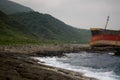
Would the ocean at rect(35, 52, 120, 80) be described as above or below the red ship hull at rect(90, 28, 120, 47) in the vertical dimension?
below

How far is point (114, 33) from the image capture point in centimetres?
5681

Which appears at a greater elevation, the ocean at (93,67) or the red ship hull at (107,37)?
the red ship hull at (107,37)

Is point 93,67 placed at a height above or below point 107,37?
below

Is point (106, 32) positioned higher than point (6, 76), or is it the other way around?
point (106, 32)

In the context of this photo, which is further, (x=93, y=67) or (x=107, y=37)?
(x=107, y=37)

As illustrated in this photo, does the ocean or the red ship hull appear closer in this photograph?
the ocean

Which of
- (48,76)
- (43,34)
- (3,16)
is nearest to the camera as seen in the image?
(48,76)

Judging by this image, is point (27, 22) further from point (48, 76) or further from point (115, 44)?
point (48, 76)

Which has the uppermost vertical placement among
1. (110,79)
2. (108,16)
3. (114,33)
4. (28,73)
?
(108,16)

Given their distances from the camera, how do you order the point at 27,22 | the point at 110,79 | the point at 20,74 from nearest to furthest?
the point at 20,74 → the point at 110,79 → the point at 27,22

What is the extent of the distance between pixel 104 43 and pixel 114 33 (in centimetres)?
352

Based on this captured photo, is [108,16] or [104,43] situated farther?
[108,16]

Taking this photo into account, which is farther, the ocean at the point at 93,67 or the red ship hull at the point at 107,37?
the red ship hull at the point at 107,37

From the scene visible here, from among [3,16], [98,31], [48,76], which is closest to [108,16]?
[98,31]
